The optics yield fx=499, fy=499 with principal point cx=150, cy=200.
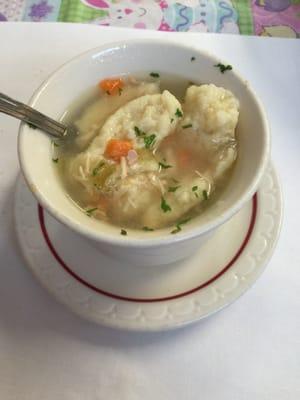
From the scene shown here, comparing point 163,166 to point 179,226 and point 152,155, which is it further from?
point 179,226

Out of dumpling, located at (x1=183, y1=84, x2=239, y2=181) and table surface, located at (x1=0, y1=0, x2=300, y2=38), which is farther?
table surface, located at (x1=0, y1=0, x2=300, y2=38)

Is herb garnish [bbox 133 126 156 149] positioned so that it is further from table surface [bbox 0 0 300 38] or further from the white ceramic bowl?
table surface [bbox 0 0 300 38]

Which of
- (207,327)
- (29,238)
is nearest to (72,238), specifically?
(29,238)

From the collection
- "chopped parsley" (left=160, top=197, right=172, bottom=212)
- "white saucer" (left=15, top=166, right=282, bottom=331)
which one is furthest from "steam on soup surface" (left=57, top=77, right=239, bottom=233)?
"white saucer" (left=15, top=166, right=282, bottom=331)

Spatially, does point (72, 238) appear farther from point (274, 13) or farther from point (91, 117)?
point (274, 13)

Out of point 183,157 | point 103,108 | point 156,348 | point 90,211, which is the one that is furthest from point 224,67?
point 156,348

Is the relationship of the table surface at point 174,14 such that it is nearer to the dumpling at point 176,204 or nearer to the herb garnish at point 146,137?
the herb garnish at point 146,137

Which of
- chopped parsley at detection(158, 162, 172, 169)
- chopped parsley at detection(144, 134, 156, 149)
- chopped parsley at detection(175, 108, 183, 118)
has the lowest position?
chopped parsley at detection(158, 162, 172, 169)

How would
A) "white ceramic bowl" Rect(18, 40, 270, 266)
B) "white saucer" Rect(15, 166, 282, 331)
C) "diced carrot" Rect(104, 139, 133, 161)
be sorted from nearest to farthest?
1. "white ceramic bowl" Rect(18, 40, 270, 266)
2. "white saucer" Rect(15, 166, 282, 331)
3. "diced carrot" Rect(104, 139, 133, 161)
